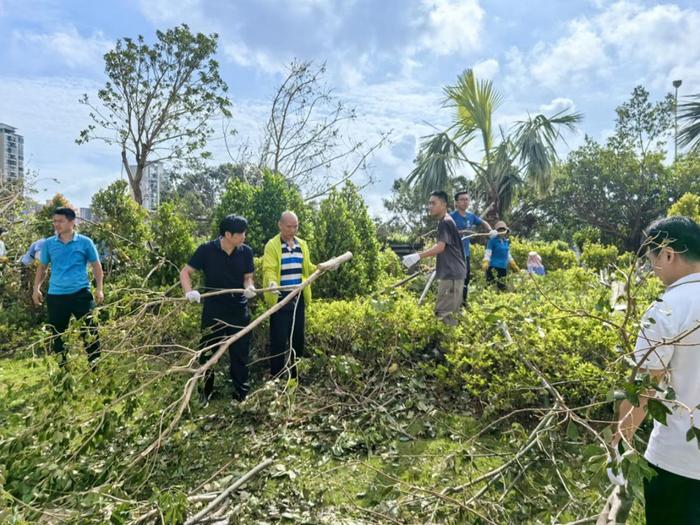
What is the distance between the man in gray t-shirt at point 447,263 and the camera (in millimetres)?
4758

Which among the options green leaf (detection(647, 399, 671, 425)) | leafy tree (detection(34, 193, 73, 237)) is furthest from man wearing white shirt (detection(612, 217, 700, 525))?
leafy tree (detection(34, 193, 73, 237))

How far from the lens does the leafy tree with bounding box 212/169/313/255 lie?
7.20m

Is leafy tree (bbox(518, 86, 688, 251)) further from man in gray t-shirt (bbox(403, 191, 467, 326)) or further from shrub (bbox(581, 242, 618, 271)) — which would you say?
man in gray t-shirt (bbox(403, 191, 467, 326))

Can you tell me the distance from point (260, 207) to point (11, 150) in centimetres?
1167

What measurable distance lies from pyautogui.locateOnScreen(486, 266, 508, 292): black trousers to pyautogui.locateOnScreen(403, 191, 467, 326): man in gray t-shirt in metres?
2.69

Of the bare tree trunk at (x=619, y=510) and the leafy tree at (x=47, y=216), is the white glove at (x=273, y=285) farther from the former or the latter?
the leafy tree at (x=47, y=216)

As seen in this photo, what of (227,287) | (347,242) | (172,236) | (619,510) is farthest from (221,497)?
(172,236)

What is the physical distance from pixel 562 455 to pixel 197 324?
3962 mm

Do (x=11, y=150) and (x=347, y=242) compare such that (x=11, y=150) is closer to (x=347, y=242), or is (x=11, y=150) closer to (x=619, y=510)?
(x=347, y=242)

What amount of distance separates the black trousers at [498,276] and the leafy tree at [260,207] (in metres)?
2.93

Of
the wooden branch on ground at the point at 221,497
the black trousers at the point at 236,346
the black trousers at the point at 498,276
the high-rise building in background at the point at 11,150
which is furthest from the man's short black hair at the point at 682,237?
the high-rise building in background at the point at 11,150

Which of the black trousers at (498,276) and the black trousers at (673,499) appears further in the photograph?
the black trousers at (498,276)

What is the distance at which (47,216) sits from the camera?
8078 mm

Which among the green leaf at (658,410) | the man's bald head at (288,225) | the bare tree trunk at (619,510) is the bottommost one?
the bare tree trunk at (619,510)
